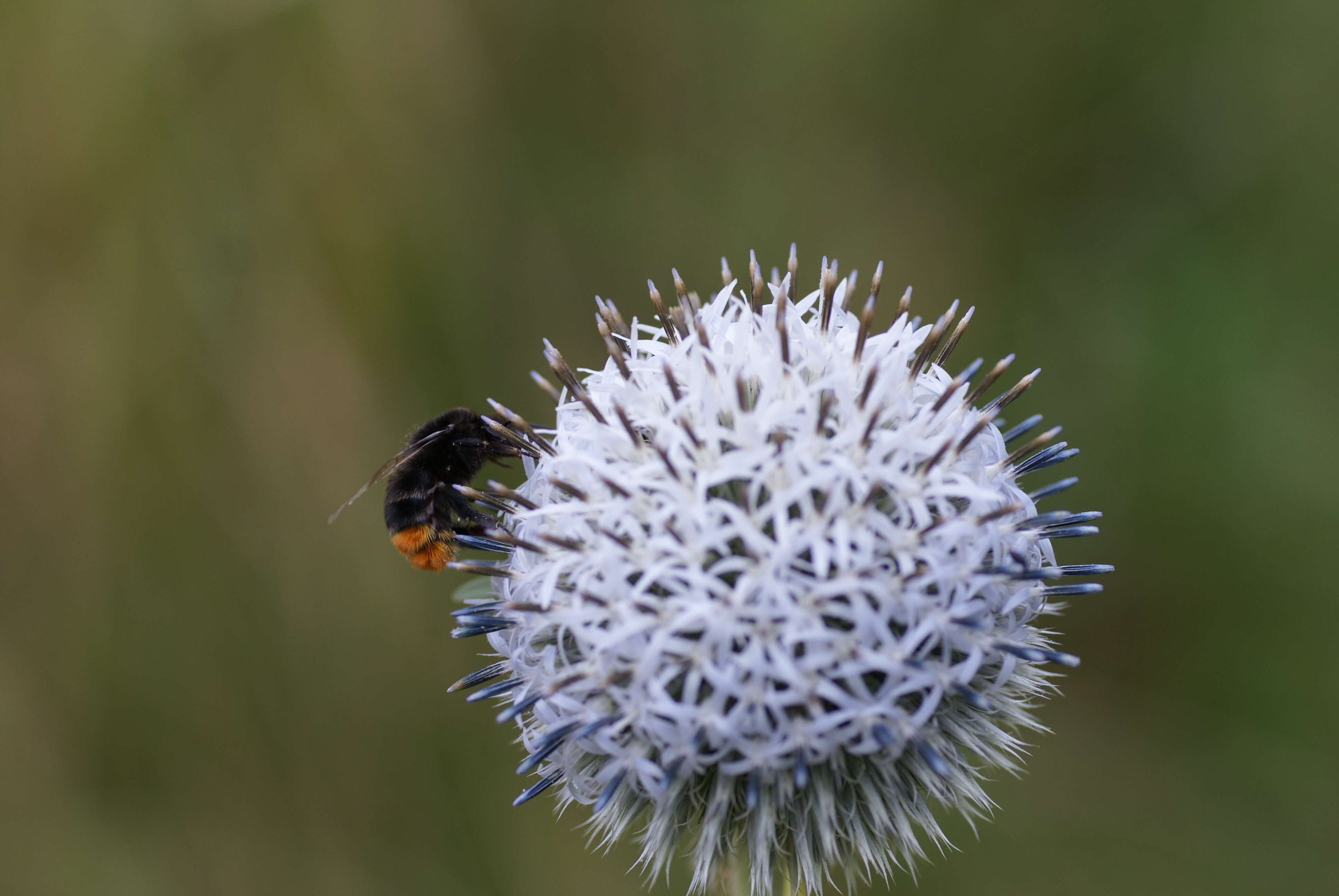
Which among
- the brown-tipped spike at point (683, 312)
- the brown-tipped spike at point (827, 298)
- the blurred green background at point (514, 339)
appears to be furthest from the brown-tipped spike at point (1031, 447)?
the blurred green background at point (514, 339)

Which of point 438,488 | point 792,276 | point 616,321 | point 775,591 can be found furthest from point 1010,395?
point 438,488

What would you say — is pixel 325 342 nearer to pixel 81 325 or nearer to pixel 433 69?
pixel 81 325

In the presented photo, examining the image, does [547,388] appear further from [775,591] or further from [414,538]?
[775,591]

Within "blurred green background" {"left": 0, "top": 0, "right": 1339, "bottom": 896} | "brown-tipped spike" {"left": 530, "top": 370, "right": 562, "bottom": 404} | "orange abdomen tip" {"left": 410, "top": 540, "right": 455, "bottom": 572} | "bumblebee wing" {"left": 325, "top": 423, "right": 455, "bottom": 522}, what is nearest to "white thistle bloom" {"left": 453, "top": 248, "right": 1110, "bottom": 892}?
"brown-tipped spike" {"left": 530, "top": 370, "right": 562, "bottom": 404}

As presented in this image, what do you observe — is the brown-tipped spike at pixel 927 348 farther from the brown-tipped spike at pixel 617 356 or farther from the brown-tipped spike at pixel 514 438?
the brown-tipped spike at pixel 514 438

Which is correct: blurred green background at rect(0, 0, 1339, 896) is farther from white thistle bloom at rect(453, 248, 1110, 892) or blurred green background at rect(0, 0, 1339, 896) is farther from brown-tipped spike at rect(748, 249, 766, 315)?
brown-tipped spike at rect(748, 249, 766, 315)

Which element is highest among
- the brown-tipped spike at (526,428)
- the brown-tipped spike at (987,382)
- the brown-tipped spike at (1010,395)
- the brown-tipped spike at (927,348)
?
the brown-tipped spike at (526,428)
